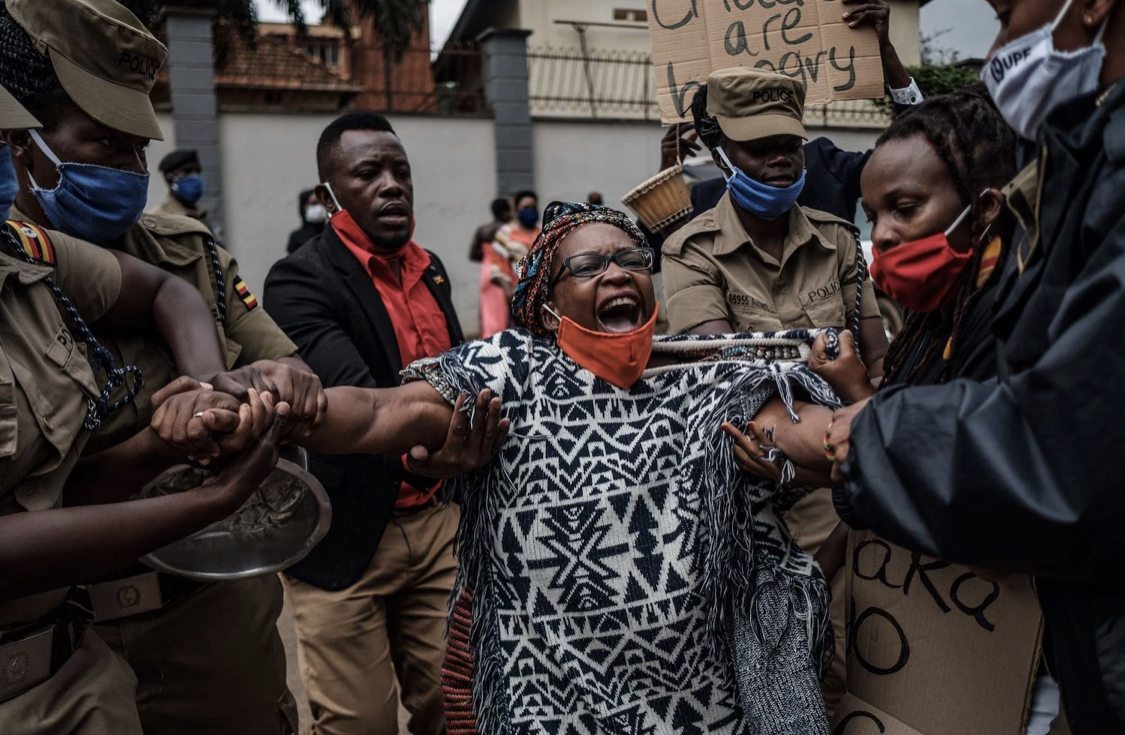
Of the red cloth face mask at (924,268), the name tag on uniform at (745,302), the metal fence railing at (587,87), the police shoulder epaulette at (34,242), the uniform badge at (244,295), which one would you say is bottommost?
the name tag on uniform at (745,302)

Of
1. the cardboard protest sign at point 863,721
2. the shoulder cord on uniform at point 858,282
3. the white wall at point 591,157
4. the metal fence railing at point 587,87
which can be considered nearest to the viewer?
the cardboard protest sign at point 863,721

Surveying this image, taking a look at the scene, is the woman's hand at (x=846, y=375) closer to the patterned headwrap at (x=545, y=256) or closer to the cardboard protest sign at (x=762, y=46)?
the patterned headwrap at (x=545, y=256)

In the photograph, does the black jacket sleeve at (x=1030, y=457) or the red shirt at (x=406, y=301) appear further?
the red shirt at (x=406, y=301)

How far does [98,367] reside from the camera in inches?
92.0

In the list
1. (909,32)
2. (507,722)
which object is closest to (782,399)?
(507,722)

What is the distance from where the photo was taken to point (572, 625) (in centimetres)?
243

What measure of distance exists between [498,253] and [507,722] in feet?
29.4

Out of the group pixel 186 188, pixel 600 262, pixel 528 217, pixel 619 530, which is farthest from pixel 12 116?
pixel 528 217

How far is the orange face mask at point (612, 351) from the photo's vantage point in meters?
2.46

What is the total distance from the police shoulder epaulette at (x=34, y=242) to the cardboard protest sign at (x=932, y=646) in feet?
6.35

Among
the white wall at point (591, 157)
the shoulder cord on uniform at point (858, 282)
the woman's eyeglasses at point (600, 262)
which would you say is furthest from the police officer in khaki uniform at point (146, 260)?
the white wall at point (591, 157)

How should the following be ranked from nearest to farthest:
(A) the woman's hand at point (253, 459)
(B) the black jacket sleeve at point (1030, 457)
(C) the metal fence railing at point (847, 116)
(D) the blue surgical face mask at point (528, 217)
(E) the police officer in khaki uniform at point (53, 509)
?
(B) the black jacket sleeve at point (1030, 457) < (E) the police officer in khaki uniform at point (53, 509) < (A) the woman's hand at point (253, 459) < (D) the blue surgical face mask at point (528, 217) < (C) the metal fence railing at point (847, 116)

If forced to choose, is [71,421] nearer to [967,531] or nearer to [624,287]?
[624,287]

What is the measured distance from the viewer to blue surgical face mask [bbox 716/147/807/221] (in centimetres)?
340
